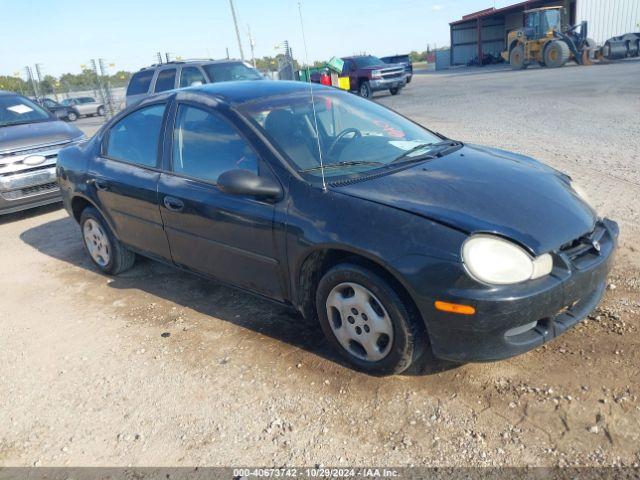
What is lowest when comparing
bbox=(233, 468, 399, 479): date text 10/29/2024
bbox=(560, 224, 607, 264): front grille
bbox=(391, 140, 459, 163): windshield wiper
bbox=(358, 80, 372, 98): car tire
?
bbox=(233, 468, 399, 479): date text 10/29/2024

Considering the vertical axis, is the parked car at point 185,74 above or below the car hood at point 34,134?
above

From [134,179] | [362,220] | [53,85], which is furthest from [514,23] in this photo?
[362,220]

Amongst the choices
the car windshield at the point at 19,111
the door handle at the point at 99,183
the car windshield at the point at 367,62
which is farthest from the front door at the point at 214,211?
the car windshield at the point at 367,62

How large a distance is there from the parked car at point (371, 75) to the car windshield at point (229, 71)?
940 cm

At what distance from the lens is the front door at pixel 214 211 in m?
3.35

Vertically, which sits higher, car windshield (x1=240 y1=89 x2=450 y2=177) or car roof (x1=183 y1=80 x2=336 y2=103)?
car roof (x1=183 y1=80 x2=336 y2=103)

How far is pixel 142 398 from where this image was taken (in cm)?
312

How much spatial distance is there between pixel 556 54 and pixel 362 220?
27.6m

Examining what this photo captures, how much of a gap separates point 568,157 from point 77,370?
663cm

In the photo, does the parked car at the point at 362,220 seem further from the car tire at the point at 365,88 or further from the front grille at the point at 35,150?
the car tire at the point at 365,88

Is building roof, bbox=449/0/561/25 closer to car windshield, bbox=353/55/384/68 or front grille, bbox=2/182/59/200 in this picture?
car windshield, bbox=353/55/384/68

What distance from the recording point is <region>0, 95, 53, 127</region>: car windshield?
314 inches

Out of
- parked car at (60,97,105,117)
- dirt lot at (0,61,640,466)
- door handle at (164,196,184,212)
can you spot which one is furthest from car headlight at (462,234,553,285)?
parked car at (60,97,105,117)

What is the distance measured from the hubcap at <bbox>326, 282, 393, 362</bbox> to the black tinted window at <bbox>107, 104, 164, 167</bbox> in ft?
6.24
